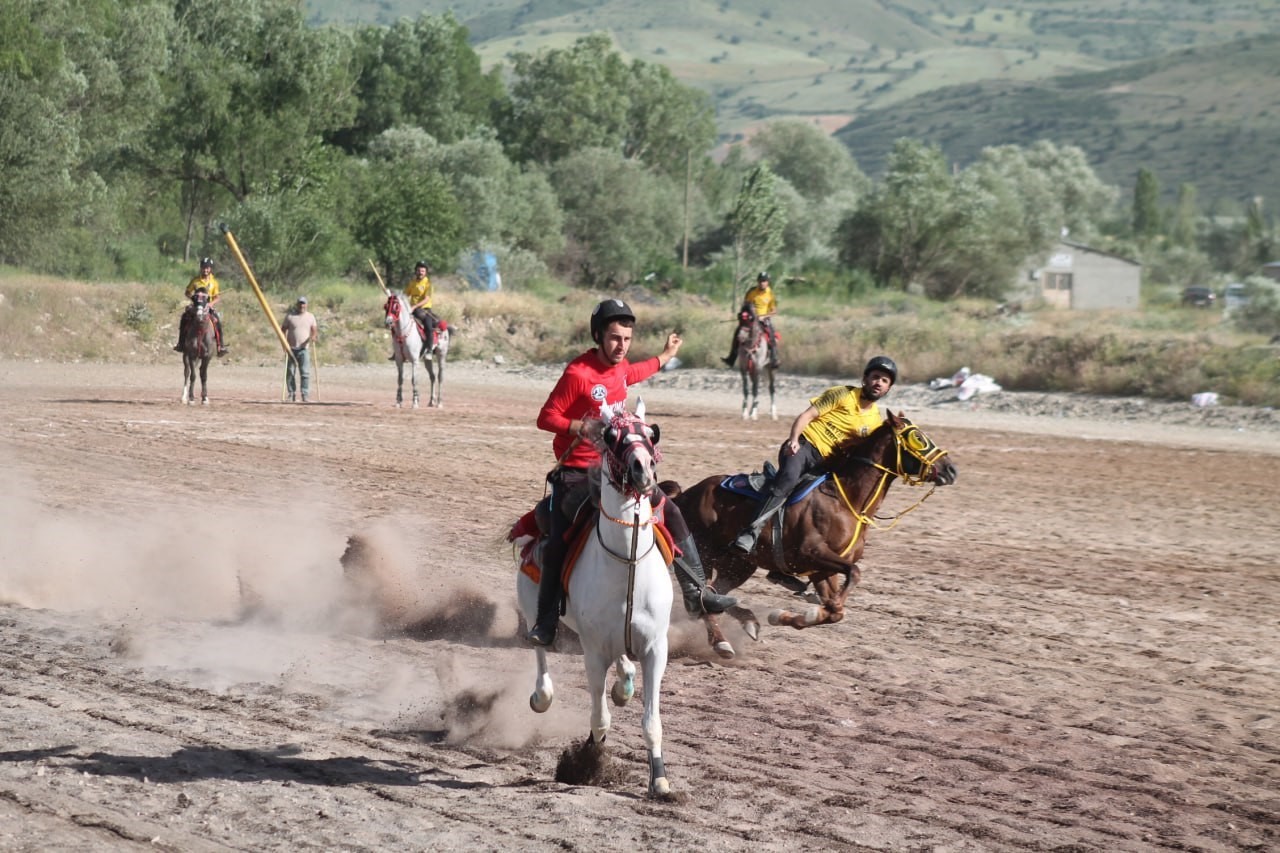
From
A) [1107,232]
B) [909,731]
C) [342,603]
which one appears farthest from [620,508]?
[1107,232]

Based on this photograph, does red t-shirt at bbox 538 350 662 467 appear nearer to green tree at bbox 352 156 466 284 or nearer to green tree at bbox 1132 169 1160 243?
green tree at bbox 352 156 466 284

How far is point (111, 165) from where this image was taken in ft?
215

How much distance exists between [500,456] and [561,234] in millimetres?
62915

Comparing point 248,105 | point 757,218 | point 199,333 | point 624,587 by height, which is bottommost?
point 624,587

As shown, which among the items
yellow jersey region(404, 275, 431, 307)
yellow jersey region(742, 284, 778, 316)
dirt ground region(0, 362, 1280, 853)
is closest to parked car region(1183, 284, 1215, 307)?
yellow jersey region(742, 284, 778, 316)

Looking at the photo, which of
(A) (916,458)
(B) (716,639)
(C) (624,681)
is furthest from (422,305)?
(C) (624,681)

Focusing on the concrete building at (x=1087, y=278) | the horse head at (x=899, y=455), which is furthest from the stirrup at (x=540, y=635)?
the concrete building at (x=1087, y=278)

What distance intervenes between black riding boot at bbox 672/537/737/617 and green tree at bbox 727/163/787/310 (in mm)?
48404

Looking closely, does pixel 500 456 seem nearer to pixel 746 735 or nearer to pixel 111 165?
pixel 746 735

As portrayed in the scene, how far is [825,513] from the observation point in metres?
11.5

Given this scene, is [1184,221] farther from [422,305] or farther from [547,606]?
[547,606]

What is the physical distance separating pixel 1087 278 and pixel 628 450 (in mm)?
99535

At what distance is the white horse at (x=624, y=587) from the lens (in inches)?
283

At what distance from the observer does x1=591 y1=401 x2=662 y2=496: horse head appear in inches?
275
